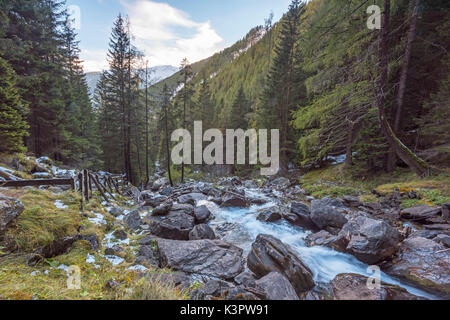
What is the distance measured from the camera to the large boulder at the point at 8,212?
290cm

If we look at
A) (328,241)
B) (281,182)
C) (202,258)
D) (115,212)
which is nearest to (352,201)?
(328,241)

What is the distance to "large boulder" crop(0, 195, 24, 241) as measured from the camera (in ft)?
9.52

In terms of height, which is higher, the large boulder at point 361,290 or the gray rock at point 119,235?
the gray rock at point 119,235

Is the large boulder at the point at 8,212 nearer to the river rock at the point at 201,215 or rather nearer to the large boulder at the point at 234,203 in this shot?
the river rock at the point at 201,215

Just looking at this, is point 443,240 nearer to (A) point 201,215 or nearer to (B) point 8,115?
(A) point 201,215

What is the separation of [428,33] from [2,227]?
18516 mm

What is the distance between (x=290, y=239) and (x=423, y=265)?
3202 millimetres

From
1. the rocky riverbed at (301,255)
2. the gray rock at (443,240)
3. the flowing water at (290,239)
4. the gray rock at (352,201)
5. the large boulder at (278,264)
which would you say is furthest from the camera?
the gray rock at (352,201)

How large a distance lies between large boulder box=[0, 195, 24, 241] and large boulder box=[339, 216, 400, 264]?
24.2 feet

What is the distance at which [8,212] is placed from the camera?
120 inches

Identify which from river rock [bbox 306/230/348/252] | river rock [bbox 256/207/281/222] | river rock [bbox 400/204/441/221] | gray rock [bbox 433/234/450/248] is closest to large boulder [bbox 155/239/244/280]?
river rock [bbox 306/230/348/252]

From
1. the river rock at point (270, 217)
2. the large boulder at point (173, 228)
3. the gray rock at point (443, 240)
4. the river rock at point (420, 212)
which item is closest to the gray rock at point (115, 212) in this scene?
the large boulder at point (173, 228)

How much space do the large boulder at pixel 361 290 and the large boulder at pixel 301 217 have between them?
300 cm
